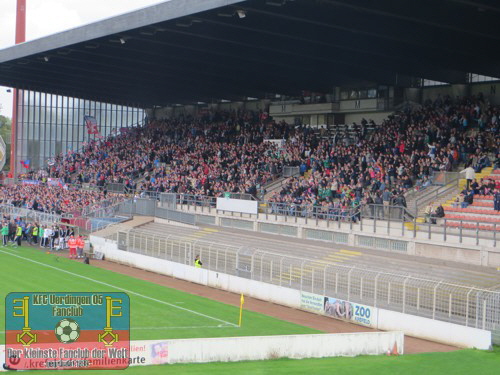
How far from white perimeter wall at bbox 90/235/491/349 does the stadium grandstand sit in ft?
0.55

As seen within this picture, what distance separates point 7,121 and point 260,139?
9674 centimetres

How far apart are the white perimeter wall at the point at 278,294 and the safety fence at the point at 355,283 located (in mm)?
231

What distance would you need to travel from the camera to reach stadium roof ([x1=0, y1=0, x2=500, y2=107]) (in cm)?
3139

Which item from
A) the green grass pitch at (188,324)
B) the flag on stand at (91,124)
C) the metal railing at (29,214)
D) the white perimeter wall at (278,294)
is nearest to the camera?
the green grass pitch at (188,324)

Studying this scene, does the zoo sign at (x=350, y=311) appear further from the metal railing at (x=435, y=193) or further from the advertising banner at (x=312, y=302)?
the metal railing at (x=435, y=193)

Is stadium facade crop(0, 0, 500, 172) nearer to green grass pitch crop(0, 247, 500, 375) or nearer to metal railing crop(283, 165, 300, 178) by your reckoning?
metal railing crop(283, 165, 300, 178)

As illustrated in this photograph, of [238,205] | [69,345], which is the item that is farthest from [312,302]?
[238,205]

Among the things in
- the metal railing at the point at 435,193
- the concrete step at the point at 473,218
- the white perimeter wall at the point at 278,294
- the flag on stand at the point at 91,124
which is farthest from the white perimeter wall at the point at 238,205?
the flag on stand at the point at 91,124

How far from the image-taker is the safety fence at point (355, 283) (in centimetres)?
2162

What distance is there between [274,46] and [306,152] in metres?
7.65

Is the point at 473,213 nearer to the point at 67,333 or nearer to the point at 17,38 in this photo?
the point at 67,333

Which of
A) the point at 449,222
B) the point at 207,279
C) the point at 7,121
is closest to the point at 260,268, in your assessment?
the point at 207,279

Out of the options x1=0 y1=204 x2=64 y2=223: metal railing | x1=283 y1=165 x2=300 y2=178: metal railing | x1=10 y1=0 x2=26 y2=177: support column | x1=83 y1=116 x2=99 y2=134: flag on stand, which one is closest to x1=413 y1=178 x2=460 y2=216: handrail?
x1=283 y1=165 x2=300 y2=178: metal railing

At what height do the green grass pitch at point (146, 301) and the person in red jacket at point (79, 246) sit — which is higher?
the person in red jacket at point (79, 246)
